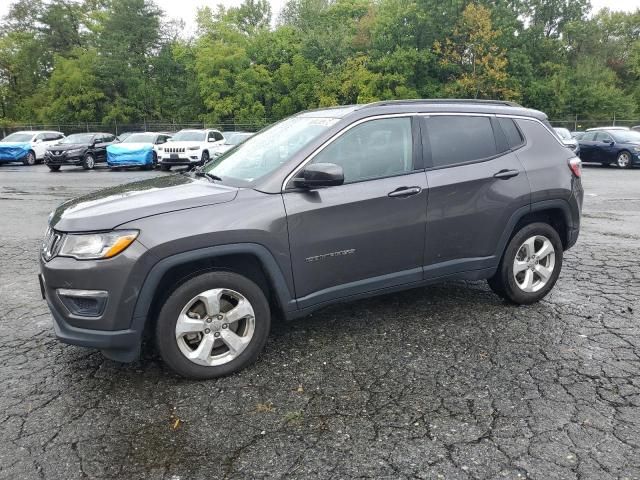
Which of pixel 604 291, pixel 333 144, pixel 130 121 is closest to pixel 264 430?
pixel 333 144

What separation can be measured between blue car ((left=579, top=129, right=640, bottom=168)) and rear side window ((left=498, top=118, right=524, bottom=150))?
59.4 feet

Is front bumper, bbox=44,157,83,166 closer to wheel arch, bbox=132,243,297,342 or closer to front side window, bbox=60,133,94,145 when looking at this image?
front side window, bbox=60,133,94,145

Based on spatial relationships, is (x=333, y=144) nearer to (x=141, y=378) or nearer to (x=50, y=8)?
(x=141, y=378)

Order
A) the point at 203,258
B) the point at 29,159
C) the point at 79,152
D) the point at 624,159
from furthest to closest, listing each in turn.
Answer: the point at 29,159 → the point at 79,152 → the point at 624,159 → the point at 203,258

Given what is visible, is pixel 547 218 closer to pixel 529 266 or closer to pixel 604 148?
pixel 529 266

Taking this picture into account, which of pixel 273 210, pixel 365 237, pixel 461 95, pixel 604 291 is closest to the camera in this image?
pixel 273 210

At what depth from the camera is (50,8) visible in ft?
195

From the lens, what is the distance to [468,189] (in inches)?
167

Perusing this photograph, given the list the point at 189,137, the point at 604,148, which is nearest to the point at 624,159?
the point at 604,148

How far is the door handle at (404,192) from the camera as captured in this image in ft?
12.9

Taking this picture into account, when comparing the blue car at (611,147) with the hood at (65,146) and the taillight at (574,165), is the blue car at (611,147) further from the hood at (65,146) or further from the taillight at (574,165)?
the hood at (65,146)

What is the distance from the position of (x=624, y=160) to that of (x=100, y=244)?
21452 mm

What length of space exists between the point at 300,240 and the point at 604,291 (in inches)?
131

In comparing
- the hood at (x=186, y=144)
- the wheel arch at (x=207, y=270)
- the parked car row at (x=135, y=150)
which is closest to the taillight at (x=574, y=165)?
the wheel arch at (x=207, y=270)
